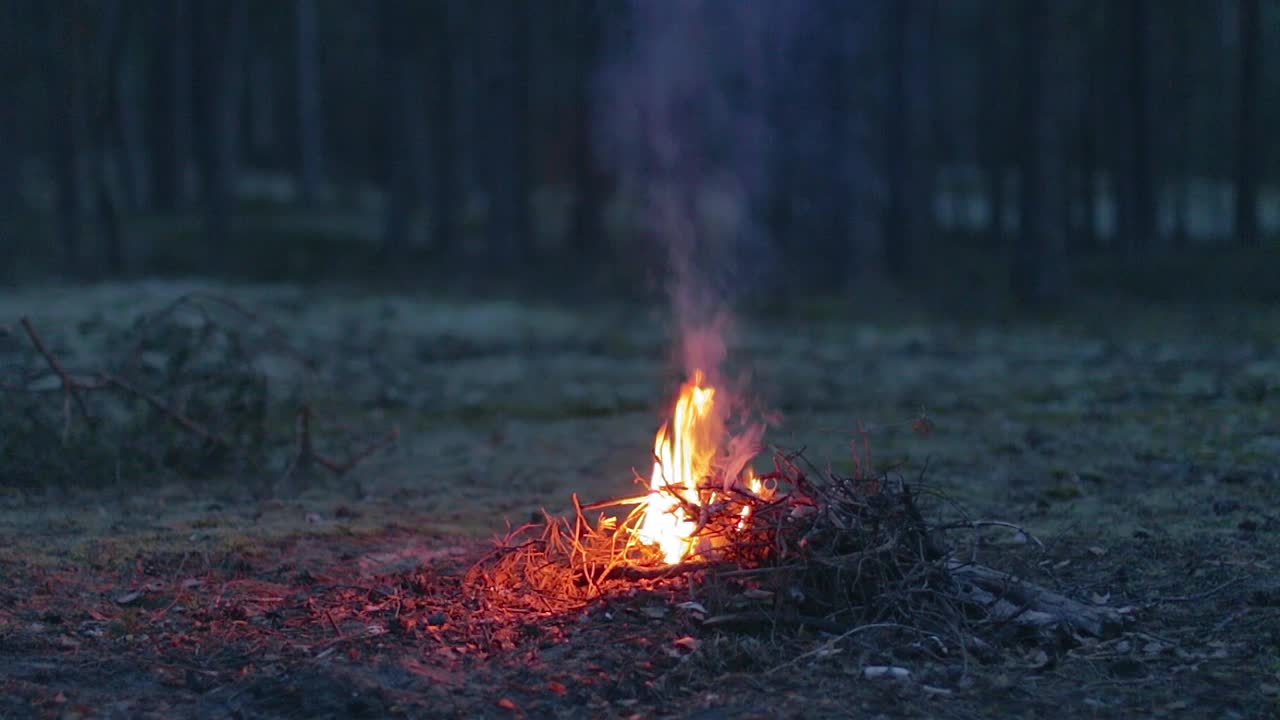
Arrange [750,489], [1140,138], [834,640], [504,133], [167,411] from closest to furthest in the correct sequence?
[834,640] → [750,489] → [167,411] → [1140,138] → [504,133]

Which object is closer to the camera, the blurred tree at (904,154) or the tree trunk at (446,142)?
the blurred tree at (904,154)

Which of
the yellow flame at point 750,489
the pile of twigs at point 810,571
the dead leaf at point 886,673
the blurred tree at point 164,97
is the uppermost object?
the blurred tree at point 164,97

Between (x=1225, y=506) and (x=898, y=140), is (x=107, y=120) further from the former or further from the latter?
(x=1225, y=506)

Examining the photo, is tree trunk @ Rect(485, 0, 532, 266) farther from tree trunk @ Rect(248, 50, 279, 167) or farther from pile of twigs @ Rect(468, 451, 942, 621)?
pile of twigs @ Rect(468, 451, 942, 621)

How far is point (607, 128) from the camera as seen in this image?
30453 mm

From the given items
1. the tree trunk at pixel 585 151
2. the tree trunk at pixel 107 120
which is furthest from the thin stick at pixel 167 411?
the tree trunk at pixel 585 151

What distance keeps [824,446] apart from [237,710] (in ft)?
19.2

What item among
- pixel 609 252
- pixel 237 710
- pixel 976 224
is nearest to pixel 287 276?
pixel 609 252

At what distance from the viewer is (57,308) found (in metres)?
16.3

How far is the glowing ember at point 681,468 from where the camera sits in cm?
584

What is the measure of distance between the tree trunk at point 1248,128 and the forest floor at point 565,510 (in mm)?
14142

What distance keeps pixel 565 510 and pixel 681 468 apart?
5.57 feet

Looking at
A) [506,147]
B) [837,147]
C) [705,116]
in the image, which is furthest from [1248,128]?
[506,147]

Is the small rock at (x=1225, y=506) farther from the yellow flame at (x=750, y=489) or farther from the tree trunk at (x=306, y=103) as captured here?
the tree trunk at (x=306, y=103)
